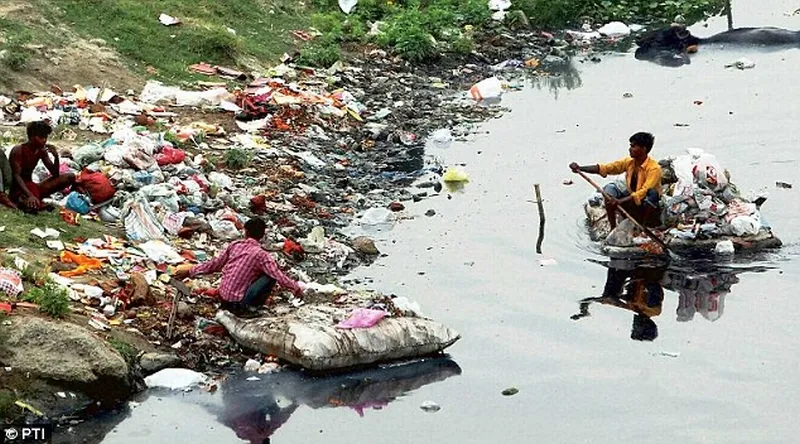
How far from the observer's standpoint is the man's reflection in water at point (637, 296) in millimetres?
10320

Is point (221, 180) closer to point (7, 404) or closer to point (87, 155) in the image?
point (87, 155)

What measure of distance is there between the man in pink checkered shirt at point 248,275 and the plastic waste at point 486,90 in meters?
8.51

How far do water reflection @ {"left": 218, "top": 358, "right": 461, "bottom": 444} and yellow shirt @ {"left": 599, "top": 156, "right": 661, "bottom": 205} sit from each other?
3317 mm

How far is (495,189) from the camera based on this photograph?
1394cm

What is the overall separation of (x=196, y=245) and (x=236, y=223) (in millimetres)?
688

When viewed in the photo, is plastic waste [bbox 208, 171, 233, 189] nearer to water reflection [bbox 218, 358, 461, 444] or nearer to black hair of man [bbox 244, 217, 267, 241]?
black hair of man [bbox 244, 217, 267, 241]

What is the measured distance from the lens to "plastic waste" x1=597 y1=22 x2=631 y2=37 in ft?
70.8

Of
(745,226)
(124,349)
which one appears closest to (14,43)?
(124,349)

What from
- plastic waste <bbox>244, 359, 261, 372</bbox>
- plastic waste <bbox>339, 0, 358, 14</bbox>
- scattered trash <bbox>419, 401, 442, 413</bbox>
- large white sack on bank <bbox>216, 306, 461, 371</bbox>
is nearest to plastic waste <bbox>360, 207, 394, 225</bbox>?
large white sack on bank <bbox>216, 306, 461, 371</bbox>

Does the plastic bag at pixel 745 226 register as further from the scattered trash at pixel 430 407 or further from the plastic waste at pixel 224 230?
the plastic waste at pixel 224 230

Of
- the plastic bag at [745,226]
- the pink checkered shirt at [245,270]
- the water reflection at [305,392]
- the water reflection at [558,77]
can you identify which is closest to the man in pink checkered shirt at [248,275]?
the pink checkered shirt at [245,270]

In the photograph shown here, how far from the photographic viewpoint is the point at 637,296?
11.0 metres

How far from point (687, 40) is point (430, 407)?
13.1m

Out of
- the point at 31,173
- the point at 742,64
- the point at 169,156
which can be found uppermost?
the point at 31,173
